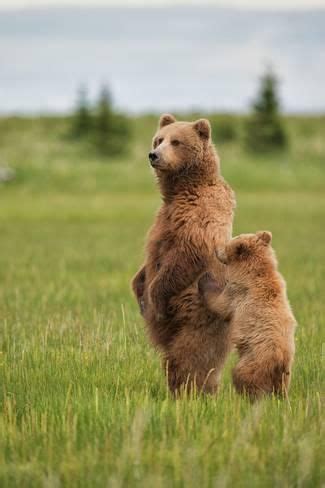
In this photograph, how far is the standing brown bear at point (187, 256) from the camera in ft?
18.1

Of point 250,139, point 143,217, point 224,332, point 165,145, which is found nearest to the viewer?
point 224,332

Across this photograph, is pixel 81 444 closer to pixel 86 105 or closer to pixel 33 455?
pixel 33 455

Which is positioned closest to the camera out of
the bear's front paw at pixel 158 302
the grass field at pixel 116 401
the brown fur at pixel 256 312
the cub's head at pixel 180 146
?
the grass field at pixel 116 401

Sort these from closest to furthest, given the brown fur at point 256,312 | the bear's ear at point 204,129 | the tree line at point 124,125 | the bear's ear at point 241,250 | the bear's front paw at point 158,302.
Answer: the brown fur at point 256,312 → the bear's ear at point 241,250 → the bear's front paw at point 158,302 → the bear's ear at point 204,129 → the tree line at point 124,125

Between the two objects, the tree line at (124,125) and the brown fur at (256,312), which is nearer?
the brown fur at (256,312)

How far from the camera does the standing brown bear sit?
5.51 meters

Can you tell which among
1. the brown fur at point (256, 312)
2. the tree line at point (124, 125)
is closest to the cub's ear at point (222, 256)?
the brown fur at point (256, 312)

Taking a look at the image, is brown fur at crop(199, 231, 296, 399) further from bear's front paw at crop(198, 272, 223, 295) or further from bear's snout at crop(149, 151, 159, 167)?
bear's snout at crop(149, 151, 159, 167)

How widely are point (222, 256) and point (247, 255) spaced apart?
0.15 metres

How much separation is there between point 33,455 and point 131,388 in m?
1.53

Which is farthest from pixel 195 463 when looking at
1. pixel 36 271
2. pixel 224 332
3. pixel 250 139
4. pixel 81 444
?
pixel 250 139

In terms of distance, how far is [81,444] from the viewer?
4.21 metres

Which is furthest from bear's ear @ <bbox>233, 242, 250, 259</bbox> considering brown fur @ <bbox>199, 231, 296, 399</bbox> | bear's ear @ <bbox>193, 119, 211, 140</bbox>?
bear's ear @ <bbox>193, 119, 211, 140</bbox>

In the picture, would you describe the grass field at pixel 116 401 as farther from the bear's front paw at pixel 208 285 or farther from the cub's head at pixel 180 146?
the cub's head at pixel 180 146
